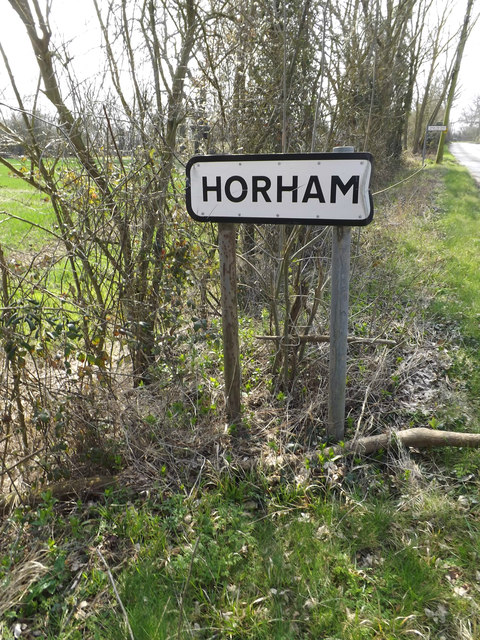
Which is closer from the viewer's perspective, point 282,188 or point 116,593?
point 116,593

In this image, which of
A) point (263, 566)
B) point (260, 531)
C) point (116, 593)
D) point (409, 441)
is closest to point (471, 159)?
point (409, 441)

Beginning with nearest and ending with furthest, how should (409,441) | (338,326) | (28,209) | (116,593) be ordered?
(116,593) < (338,326) < (409,441) < (28,209)

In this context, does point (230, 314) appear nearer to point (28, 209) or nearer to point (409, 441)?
point (409, 441)

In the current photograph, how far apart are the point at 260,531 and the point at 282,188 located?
1.88 m

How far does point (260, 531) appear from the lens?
2428mm

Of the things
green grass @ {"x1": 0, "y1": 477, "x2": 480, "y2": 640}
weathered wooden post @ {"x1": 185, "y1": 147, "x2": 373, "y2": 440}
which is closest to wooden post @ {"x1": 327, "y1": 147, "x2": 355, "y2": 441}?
weathered wooden post @ {"x1": 185, "y1": 147, "x2": 373, "y2": 440}

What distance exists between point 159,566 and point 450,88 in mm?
26201

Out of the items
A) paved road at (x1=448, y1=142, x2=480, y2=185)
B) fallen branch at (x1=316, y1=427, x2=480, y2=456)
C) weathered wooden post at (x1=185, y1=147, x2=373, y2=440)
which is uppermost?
weathered wooden post at (x1=185, y1=147, x2=373, y2=440)

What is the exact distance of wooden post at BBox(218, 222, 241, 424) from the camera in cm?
289

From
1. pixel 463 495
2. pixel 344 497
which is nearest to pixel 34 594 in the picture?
pixel 344 497

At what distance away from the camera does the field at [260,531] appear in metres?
1.98

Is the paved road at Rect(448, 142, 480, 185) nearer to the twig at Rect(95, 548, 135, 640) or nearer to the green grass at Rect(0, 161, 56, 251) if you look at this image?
the green grass at Rect(0, 161, 56, 251)

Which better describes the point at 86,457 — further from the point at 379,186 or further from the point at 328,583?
the point at 379,186

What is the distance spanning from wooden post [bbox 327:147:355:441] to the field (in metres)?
0.24
